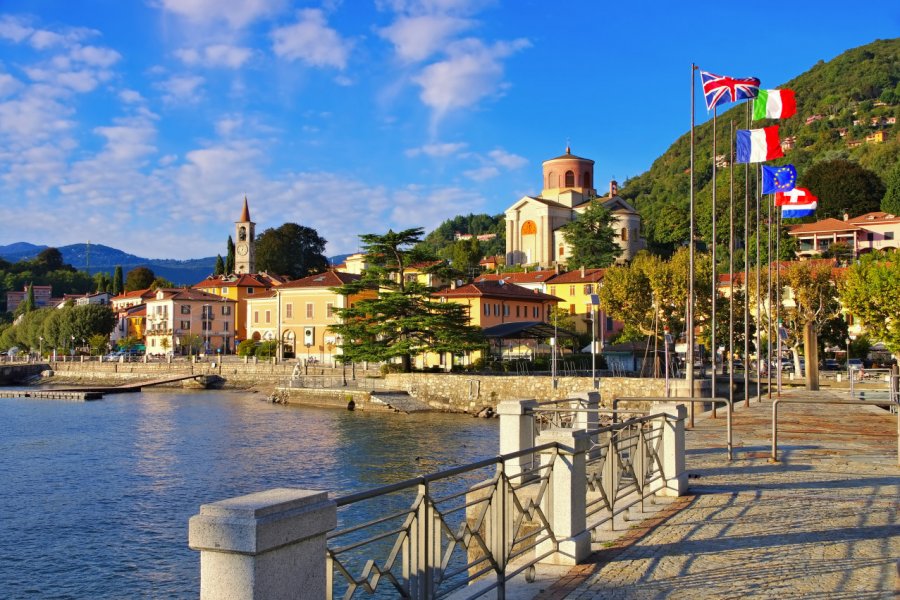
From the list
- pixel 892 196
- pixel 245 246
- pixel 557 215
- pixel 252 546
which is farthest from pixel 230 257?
pixel 252 546

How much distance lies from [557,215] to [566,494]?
9765 centimetres

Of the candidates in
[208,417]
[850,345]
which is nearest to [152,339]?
[208,417]

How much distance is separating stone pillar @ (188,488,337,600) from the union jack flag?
20991 mm

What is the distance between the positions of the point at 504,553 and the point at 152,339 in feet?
311

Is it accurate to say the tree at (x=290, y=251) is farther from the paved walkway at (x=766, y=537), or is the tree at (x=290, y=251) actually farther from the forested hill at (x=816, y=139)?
the paved walkway at (x=766, y=537)

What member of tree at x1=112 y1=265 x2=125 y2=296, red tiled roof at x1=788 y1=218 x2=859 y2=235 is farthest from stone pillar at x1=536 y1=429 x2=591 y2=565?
tree at x1=112 y1=265 x2=125 y2=296

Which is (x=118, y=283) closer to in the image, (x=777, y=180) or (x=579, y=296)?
(x=579, y=296)

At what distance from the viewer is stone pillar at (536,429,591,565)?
820 cm

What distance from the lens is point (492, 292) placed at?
2564 inches

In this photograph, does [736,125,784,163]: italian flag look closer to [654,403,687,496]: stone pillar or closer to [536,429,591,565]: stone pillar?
[654,403,687,496]: stone pillar

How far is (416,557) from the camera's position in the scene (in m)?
6.11

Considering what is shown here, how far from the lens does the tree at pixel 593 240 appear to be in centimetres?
9000

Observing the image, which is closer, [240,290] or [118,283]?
[240,290]

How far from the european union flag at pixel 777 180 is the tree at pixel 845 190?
7984cm
